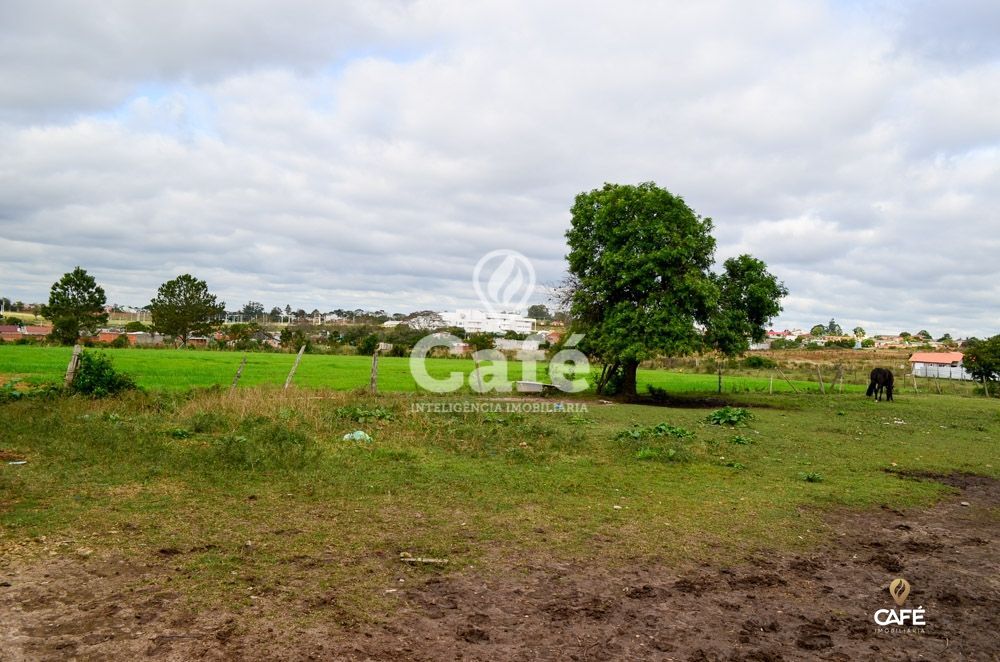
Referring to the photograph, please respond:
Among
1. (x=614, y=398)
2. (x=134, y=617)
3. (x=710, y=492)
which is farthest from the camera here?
(x=614, y=398)

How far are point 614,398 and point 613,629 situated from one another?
21176 mm

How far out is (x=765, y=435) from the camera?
1599 centimetres

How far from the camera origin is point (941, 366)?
54906 millimetres

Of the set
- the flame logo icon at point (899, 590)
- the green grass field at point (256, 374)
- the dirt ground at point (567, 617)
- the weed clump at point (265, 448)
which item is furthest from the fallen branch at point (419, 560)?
the green grass field at point (256, 374)

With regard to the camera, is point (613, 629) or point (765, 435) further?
point (765, 435)

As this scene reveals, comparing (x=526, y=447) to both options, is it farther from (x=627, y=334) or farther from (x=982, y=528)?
(x=627, y=334)

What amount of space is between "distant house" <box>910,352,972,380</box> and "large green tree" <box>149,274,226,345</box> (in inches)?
3141

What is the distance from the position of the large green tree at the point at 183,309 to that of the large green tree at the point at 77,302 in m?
8.90

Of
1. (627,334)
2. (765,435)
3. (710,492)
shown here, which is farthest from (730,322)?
(710,492)

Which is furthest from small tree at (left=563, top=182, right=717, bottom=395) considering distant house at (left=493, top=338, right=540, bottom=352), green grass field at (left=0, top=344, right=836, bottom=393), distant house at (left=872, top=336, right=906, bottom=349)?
distant house at (left=872, top=336, right=906, bottom=349)

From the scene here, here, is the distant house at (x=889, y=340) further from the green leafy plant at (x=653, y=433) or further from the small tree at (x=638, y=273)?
the green leafy plant at (x=653, y=433)

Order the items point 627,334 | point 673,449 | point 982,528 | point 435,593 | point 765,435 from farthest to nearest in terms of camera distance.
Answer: point 627,334
point 765,435
point 673,449
point 982,528
point 435,593

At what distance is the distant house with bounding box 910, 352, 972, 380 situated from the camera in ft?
174

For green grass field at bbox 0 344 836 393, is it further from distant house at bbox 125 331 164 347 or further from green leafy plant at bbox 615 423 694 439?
distant house at bbox 125 331 164 347
